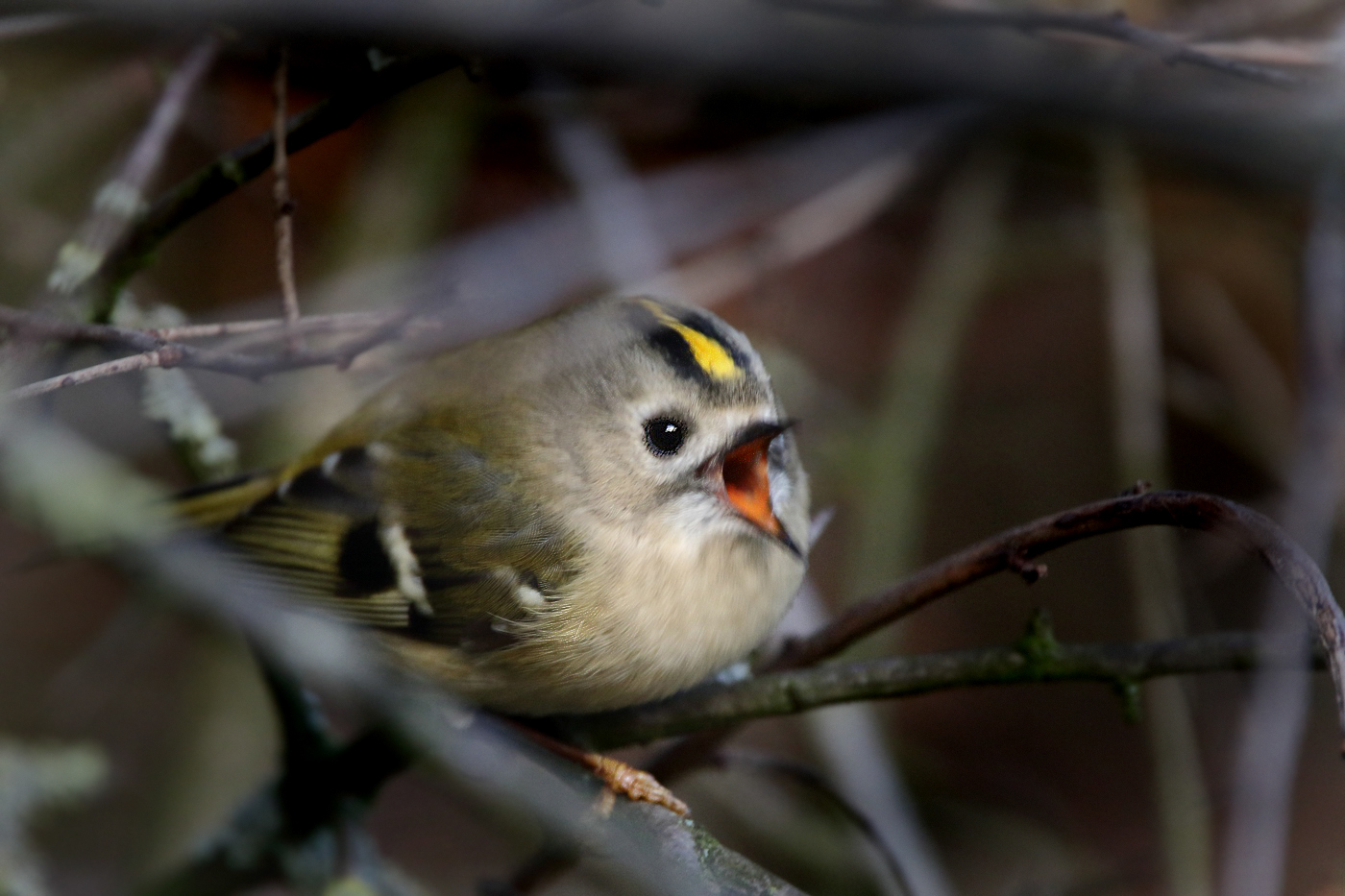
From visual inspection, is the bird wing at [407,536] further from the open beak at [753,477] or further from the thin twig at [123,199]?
the thin twig at [123,199]

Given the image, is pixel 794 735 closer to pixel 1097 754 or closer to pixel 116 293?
pixel 1097 754

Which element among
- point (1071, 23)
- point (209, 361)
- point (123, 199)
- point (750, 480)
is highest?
point (1071, 23)

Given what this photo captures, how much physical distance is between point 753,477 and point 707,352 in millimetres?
185

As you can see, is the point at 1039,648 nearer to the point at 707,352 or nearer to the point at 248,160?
the point at 707,352

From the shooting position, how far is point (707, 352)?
59.6 inches

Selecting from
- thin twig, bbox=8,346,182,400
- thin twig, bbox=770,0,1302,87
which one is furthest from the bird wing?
thin twig, bbox=770,0,1302,87

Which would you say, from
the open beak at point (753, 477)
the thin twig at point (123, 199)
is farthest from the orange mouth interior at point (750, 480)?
the thin twig at point (123, 199)

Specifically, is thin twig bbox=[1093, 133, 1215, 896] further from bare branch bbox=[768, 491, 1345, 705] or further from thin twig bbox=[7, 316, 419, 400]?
thin twig bbox=[7, 316, 419, 400]

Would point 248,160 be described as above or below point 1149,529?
above

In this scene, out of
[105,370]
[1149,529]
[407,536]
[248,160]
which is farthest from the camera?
[1149,529]

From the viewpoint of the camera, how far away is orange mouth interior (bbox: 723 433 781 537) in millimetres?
1538

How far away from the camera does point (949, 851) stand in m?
2.81

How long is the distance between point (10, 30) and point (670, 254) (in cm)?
171

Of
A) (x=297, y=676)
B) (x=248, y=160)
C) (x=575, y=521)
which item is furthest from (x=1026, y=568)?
(x=297, y=676)
